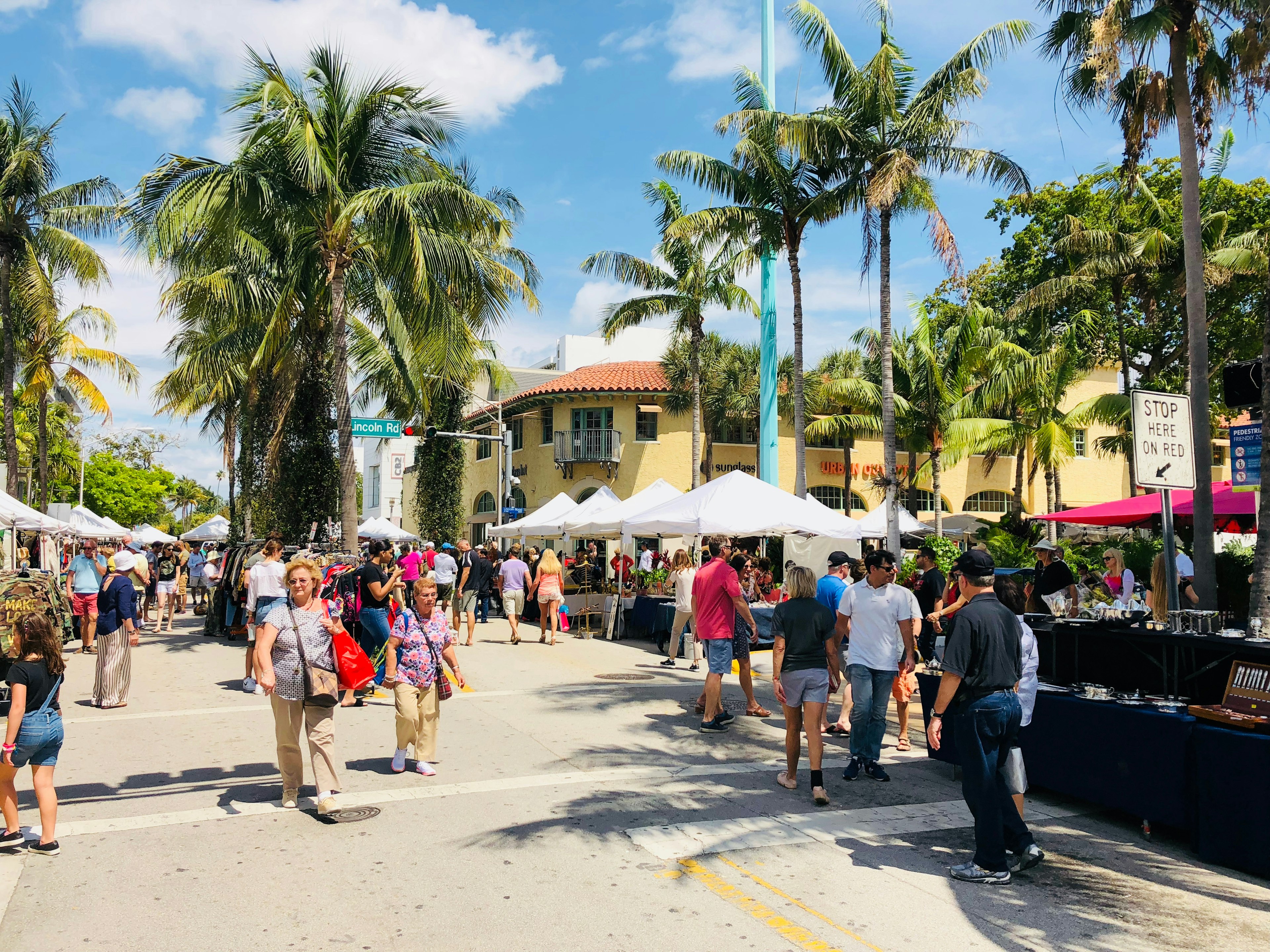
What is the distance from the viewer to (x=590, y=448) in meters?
40.1

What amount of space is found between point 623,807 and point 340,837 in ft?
6.14

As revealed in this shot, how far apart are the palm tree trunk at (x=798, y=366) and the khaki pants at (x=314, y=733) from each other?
16653 mm

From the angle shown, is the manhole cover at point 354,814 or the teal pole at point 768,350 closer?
the manhole cover at point 354,814

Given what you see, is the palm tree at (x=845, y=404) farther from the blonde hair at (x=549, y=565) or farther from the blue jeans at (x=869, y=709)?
the blue jeans at (x=869, y=709)

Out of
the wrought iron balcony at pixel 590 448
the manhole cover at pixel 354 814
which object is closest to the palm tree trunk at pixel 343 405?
the manhole cover at pixel 354 814

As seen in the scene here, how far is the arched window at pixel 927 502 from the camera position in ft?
138

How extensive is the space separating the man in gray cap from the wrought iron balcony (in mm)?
27109

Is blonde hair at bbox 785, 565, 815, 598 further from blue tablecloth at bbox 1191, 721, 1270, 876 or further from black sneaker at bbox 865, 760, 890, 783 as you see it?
blue tablecloth at bbox 1191, 721, 1270, 876

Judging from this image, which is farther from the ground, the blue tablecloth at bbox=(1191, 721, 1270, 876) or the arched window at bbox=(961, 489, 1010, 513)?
the arched window at bbox=(961, 489, 1010, 513)

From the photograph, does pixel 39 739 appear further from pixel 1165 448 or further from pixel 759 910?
pixel 1165 448

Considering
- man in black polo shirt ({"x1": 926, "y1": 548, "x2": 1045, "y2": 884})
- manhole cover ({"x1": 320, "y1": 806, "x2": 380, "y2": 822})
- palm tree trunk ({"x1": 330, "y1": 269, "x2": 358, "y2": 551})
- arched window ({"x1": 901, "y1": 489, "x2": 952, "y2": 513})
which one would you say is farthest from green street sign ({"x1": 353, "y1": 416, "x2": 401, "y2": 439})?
arched window ({"x1": 901, "y1": 489, "x2": 952, "y2": 513})

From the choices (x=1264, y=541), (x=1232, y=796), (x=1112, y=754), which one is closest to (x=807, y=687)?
(x=1112, y=754)

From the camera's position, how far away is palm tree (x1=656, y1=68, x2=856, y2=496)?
21.2m

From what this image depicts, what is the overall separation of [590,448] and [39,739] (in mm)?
34752
